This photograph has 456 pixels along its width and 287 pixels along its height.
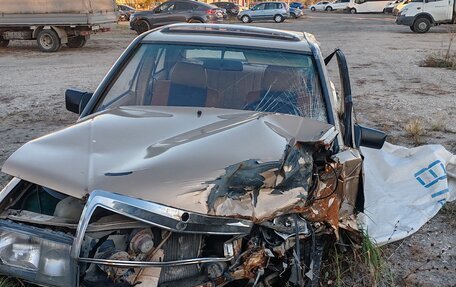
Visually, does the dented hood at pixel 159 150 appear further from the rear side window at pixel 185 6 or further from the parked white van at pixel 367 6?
the parked white van at pixel 367 6

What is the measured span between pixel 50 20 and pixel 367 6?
3485 centimetres

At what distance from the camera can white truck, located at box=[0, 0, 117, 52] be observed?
15117 millimetres

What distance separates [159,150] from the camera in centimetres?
258

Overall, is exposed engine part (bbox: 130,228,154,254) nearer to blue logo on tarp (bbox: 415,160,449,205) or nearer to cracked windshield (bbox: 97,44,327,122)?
cracked windshield (bbox: 97,44,327,122)

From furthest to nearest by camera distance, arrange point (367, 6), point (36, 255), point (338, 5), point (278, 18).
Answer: point (338, 5) < point (367, 6) < point (278, 18) < point (36, 255)

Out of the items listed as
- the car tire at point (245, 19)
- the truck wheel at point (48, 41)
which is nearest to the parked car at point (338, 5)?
the car tire at point (245, 19)

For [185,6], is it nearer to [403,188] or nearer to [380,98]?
[380,98]

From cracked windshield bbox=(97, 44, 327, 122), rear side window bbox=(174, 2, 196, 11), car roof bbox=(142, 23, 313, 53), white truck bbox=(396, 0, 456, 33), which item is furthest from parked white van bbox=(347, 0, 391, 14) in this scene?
cracked windshield bbox=(97, 44, 327, 122)

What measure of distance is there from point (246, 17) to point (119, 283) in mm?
33786

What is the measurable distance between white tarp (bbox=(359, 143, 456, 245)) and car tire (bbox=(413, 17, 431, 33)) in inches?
803

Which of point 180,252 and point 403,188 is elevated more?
point 180,252

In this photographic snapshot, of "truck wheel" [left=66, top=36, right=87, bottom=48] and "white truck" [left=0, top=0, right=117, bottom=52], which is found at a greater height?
"white truck" [left=0, top=0, right=117, bottom=52]

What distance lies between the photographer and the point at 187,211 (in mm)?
2189

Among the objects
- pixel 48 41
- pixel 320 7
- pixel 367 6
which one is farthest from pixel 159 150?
pixel 320 7
